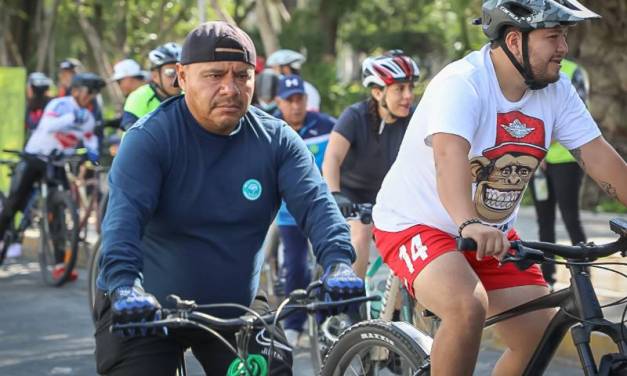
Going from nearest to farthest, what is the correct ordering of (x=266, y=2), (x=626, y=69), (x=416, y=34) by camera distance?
(x=626, y=69), (x=266, y=2), (x=416, y=34)

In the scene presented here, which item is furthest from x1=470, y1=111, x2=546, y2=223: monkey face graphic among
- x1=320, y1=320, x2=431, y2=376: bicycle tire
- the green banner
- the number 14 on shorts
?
the green banner

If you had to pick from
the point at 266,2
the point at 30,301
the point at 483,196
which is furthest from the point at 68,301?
the point at 266,2

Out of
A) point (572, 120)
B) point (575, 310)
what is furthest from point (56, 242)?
point (575, 310)

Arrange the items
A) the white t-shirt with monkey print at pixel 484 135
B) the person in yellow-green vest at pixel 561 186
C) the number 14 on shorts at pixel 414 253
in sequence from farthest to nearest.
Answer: the person in yellow-green vest at pixel 561 186 → the number 14 on shorts at pixel 414 253 → the white t-shirt with monkey print at pixel 484 135

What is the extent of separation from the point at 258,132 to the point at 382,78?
3.32 m

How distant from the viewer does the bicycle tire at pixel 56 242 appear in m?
11.2

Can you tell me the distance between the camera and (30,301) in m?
10.5

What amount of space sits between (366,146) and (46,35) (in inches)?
719

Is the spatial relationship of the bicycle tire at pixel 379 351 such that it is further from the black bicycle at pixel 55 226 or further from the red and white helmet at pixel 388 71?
the black bicycle at pixel 55 226

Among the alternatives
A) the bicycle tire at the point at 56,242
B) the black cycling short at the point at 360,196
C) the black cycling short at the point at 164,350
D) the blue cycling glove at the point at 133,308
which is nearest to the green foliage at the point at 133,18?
the bicycle tire at the point at 56,242

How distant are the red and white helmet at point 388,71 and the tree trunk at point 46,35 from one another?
17707 millimetres

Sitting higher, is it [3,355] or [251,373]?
[251,373]

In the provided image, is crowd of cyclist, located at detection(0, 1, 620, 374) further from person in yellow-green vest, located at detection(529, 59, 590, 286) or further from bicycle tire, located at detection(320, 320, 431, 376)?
person in yellow-green vest, located at detection(529, 59, 590, 286)

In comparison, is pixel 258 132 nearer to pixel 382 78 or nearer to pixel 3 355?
pixel 382 78
